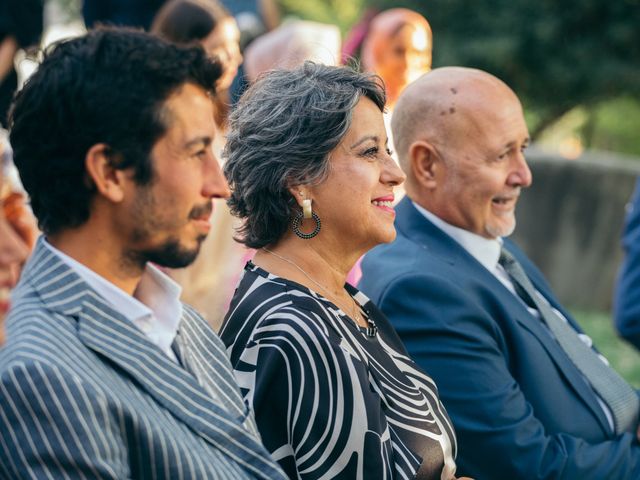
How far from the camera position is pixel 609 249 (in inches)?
337

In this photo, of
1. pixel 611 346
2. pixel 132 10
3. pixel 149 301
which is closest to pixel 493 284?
pixel 149 301

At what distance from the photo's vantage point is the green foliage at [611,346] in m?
6.45

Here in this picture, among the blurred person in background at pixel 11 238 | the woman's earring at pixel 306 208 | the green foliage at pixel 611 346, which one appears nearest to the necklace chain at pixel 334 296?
the woman's earring at pixel 306 208

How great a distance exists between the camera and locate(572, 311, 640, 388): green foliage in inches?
254

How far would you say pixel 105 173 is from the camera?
1.92m

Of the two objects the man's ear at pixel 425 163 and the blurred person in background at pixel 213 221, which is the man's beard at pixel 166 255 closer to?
the man's ear at pixel 425 163

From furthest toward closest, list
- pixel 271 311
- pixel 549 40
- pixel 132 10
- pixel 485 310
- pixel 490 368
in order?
pixel 549 40 < pixel 132 10 < pixel 485 310 < pixel 490 368 < pixel 271 311

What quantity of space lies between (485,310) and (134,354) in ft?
5.28

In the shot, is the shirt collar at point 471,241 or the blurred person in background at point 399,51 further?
the blurred person in background at point 399,51

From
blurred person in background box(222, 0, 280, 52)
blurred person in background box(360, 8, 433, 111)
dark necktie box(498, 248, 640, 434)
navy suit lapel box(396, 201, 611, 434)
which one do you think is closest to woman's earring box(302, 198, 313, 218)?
navy suit lapel box(396, 201, 611, 434)

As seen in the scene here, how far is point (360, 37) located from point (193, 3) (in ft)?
6.64

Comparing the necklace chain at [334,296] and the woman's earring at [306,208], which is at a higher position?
the woman's earring at [306,208]

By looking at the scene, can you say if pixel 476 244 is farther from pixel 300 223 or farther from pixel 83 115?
pixel 83 115

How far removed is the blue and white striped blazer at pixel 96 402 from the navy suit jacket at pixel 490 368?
1139 millimetres
